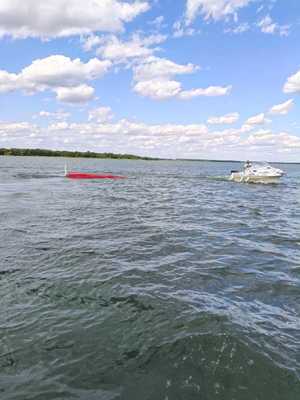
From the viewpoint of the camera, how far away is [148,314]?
8180 millimetres

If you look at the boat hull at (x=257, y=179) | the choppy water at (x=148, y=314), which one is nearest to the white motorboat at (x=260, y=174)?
the boat hull at (x=257, y=179)

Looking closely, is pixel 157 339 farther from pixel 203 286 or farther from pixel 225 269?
pixel 225 269

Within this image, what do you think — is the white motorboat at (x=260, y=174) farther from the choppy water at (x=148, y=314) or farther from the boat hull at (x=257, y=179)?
the choppy water at (x=148, y=314)

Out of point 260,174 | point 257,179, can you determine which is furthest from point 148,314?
point 257,179

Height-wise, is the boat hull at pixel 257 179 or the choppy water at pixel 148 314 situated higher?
the boat hull at pixel 257 179

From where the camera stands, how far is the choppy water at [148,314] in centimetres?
581

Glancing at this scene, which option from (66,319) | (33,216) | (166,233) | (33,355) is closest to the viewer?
(33,355)

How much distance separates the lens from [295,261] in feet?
41.4

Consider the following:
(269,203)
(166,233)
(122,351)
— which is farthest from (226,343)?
(269,203)

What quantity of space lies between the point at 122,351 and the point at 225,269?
563cm

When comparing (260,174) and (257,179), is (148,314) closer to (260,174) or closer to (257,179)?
(260,174)

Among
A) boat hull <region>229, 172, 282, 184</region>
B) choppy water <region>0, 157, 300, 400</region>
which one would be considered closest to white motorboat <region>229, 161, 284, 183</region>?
boat hull <region>229, 172, 282, 184</region>

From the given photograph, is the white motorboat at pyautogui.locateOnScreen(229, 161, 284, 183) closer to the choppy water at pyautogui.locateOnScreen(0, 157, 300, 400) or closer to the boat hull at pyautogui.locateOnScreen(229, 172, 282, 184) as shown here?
the boat hull at pyautogui.locateOnScreen(229, 172, 282, 184)

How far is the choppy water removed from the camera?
581cm
